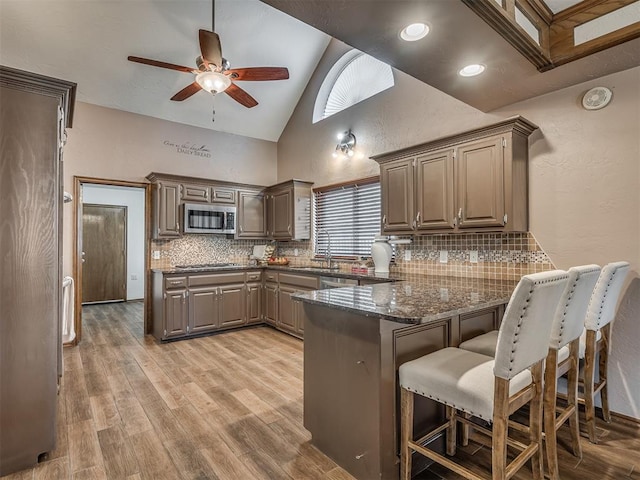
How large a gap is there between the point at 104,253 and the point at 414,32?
7.17m

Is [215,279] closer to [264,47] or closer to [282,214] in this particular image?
[282,214]

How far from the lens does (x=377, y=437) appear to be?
1672 millimetres

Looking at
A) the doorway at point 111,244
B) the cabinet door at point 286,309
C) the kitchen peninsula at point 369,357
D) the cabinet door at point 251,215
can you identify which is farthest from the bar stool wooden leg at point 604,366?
the doorway at point 111,244

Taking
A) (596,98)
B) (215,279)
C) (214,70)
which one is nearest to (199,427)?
(215,279)

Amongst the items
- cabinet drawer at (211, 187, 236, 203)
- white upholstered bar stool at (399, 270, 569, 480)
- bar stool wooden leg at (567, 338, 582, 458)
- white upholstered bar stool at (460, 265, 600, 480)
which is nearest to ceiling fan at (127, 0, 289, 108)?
cabinet drawer at (211, 187, 236, 203)

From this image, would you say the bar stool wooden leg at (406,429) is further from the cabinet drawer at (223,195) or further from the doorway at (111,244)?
the doorway at (111,244)

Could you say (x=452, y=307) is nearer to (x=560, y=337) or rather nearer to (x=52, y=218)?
(x=560, y=337)

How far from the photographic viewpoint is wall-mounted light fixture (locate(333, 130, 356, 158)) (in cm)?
459

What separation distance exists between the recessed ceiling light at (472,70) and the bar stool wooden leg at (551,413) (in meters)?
1.86

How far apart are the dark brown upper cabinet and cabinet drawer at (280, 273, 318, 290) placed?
1.20 metres

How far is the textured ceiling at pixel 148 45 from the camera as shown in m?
3.64

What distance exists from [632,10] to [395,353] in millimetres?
2501

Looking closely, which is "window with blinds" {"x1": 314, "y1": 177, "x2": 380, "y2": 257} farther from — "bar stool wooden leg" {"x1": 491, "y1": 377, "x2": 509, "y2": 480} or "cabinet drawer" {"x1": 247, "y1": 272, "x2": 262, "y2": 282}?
"bar stool wooden leg" {"x1": 491, "y1": 377, "x2": 509, "y2": 480}

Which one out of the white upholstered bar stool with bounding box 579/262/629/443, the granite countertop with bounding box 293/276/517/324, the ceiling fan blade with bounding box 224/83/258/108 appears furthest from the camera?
the ceiling fan blade with bounding box 224/83/258/108
